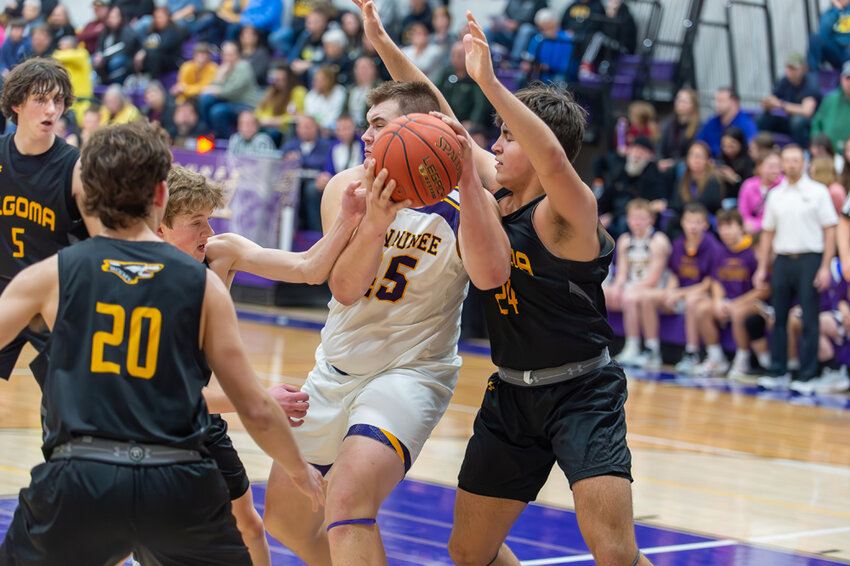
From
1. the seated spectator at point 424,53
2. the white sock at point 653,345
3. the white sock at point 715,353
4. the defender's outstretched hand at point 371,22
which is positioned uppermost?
the defender's outstretched hand at point 371,22

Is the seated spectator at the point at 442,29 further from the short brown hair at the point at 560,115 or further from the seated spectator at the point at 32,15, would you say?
the short brown hair at the point at 560,115

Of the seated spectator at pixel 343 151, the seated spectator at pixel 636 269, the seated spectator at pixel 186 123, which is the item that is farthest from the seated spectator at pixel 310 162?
the seated spectator at pixel 636 269

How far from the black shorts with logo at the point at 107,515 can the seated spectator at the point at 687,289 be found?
391 inches

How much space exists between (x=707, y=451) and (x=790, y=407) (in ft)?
8.67

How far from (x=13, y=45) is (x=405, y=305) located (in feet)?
57.5

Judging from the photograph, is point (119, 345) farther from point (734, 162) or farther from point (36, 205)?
point (734, 162)

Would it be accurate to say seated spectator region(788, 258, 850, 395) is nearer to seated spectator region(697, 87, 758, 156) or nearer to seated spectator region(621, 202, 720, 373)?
seated spectator region(621, 202, 720, 373)

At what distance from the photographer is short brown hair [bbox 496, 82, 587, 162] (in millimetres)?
3949

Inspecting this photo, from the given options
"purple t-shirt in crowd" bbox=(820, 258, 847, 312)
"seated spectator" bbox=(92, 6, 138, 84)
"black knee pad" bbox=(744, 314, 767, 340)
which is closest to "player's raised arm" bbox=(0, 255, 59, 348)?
"purple t-shirt in crowd" bbox=(820, 258, 847, 312)

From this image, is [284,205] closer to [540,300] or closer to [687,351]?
[687,351]

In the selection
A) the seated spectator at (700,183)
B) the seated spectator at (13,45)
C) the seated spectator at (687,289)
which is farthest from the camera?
the seated spectator at (13,45)

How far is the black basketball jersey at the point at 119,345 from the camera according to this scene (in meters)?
2.71

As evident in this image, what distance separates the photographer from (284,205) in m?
14.8

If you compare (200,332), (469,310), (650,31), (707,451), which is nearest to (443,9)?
(650,31)
